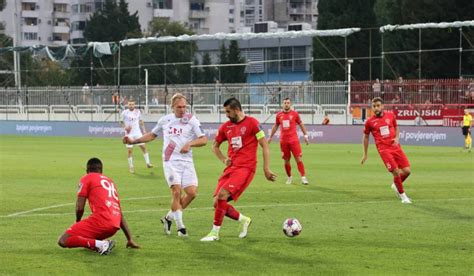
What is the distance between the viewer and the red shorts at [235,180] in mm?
14336

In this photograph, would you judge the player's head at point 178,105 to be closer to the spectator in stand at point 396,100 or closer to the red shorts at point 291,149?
Answer: the red shorts at point 291,149

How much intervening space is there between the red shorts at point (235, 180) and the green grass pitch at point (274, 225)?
757mm

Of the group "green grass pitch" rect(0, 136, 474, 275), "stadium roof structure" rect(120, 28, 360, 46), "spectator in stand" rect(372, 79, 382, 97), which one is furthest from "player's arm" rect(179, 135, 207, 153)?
"stadium roof structure" rect(120, 28, 360, 46)

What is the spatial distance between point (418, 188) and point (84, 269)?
1373cm

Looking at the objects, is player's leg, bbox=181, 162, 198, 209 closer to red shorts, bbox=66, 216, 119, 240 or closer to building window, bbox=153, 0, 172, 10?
red shorts, bbox=66, 216, 119, 240

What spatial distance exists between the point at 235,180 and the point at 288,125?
1153cm

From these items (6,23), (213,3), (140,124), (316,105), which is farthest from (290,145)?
(213,3)

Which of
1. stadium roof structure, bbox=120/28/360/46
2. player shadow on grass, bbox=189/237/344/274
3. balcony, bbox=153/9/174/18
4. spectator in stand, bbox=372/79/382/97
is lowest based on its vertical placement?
player shadow on grass, bbox=189/237/344/274

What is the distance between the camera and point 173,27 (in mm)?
113312

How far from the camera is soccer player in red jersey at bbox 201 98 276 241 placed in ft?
46.9

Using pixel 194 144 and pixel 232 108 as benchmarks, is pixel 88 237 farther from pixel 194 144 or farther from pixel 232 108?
pixel 232 108

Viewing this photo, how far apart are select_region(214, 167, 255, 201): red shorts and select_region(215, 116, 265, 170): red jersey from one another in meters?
0.09

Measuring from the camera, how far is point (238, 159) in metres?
14.6

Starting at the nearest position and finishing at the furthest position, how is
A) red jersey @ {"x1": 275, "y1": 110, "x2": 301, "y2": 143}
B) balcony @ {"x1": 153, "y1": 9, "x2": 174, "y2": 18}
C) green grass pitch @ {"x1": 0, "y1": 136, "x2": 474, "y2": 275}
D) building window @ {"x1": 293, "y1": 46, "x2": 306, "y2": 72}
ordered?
1. green grass pitch @ {"x1": 0, "y1": 136, "x2": 474, "y2": 275}
2. red jersey @ {"x1": 275, "y1": 110, "x2": 301, "y2": 143}
3. building window @ {"x1": 293, "y1": 46, "x2": 306, "y2": 72}
4. balcony @ {"x1": 153, "y1": 9, "x2": 174, "y2": 18}
